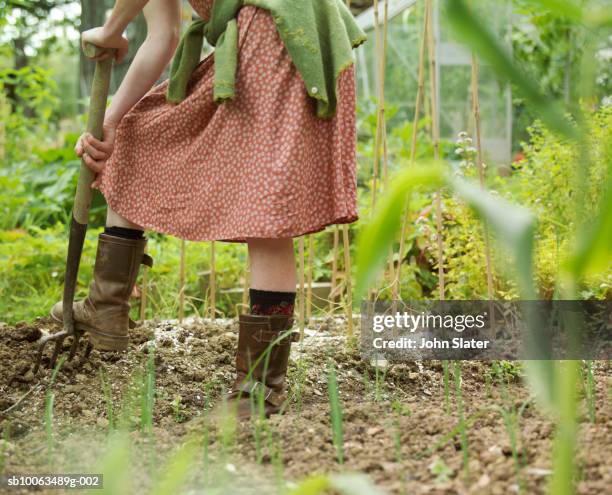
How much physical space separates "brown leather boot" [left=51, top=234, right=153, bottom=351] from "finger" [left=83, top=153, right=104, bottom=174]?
0.51 feet

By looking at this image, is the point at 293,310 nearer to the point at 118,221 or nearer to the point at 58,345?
the point at 118,221

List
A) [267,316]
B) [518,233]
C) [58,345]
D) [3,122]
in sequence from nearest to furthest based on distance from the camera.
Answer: [518,233] < [267,316] < [58,345] < [3,122]

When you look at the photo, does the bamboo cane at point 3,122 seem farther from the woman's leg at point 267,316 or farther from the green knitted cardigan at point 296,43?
the woman's leg at point 267,316

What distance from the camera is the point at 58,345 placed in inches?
71.4

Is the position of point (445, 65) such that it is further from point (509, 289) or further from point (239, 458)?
point (239, 458)

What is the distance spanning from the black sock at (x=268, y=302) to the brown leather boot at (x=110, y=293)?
35cm

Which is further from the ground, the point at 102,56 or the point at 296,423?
the point at 102,56

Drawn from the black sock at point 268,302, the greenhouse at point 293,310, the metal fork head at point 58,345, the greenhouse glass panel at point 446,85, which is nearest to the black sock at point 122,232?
the greenhouse at point 293,310

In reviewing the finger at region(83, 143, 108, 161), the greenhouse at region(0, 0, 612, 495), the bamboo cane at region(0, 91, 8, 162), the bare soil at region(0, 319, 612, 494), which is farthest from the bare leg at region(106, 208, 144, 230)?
the bamboo cane at region(0, 91, 8, 162)

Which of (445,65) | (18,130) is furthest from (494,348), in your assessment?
(445,65)

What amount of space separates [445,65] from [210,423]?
21.0 feet

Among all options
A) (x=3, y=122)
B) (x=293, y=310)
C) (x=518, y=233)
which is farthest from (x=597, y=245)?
(x=3, y=122)

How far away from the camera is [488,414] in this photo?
141 centimetres

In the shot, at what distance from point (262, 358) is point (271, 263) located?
0.66ft
